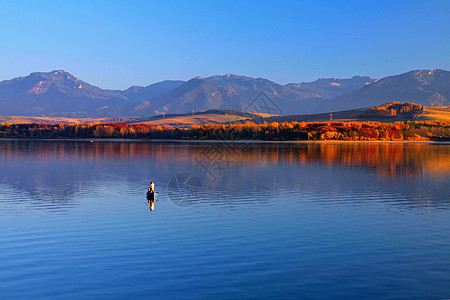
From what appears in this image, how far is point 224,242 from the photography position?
87.6 feet

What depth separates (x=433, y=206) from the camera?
134ft

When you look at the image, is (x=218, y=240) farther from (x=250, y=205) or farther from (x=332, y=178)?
(x=332, y=178)

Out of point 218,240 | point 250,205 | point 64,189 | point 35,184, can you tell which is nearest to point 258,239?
point 218,240

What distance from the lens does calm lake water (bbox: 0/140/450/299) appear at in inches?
760

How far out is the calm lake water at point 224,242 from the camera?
63.3ft

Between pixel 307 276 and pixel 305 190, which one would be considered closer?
pixel 307 276

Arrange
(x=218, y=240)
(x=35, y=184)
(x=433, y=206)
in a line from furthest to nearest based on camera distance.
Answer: (x=35, y=184), (x=433, y=206), (x=218, y=240)

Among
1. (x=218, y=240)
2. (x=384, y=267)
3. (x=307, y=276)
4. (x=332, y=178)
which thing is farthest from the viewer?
(x=332, y=178)

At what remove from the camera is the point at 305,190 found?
51875 millimetres

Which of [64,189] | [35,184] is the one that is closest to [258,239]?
[64,189]

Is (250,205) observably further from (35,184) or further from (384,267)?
(35,184)

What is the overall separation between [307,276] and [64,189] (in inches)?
1443

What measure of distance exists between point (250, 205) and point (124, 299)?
78.6 ft

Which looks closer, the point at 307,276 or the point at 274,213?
the point at 307,276
